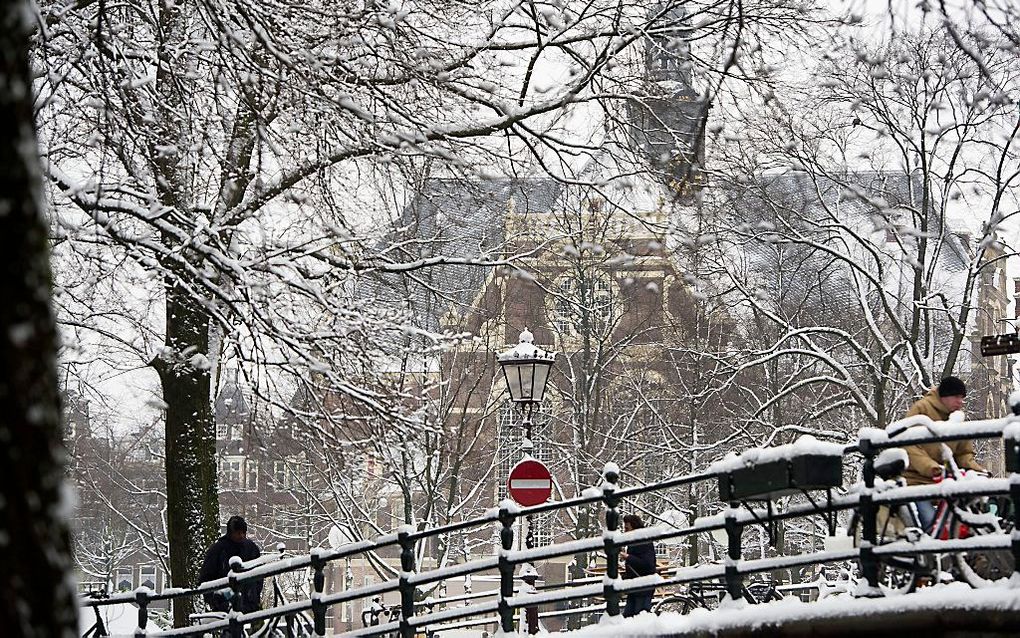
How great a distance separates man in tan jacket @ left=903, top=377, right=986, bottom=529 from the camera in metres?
9.01

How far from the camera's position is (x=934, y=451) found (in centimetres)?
927

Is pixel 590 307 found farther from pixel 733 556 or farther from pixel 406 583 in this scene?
pixel 733 556

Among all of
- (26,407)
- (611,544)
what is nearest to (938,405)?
(611,544)

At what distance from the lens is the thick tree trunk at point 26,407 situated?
233cm

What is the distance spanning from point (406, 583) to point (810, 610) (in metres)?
3.51

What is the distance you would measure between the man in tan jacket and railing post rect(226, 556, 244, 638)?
18.9ft

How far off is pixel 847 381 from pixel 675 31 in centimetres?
1423

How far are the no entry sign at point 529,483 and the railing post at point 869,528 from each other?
23.4ft

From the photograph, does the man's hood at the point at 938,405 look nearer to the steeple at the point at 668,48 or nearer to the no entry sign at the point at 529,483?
the steeple at the point at 668,48

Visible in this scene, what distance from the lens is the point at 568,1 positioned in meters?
12.7

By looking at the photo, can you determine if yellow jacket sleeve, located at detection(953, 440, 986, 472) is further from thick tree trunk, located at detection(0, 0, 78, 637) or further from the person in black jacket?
thick tree trunk, located at detection(0, 0, 78, 637)

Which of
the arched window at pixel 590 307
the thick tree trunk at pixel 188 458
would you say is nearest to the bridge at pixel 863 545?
the thick tree trunk at pixel 188 458

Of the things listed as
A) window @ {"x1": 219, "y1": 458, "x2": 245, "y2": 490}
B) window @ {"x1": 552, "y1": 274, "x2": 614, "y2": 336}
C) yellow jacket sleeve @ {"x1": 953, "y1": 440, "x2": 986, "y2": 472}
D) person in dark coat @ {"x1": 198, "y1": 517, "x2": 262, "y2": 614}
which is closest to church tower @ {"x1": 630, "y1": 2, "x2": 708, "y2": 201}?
yellow jacket sleeve @ {"x1": 953, "y1": 440, "x2": 986, "y2": 472}

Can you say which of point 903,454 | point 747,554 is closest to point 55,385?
point 903,454
